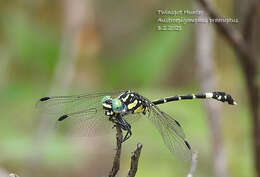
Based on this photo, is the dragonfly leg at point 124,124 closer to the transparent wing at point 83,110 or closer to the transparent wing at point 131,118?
the transparent wing at point 131,118

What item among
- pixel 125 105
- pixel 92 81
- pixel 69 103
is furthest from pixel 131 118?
pixel 92 81

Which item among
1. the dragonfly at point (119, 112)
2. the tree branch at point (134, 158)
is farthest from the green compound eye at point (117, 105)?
the tree branch at point (134, 158)

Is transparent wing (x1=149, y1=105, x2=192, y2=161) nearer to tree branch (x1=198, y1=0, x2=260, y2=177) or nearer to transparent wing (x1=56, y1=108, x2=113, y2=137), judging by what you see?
transparent wing (x1=56, y1=108, x2=113, y2=137)

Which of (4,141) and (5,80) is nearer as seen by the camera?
(4,141)

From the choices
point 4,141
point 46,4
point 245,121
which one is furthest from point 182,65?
point 4,141

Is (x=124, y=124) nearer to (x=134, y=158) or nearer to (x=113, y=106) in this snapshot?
(x=113, y=106)

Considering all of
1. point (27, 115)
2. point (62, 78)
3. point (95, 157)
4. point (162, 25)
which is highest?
point (162, 25)

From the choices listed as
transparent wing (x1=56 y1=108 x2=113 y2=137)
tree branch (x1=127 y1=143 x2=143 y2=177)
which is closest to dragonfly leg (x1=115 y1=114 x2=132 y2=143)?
transparent wing (x1=56 y1=108 x2=113 y2=137)

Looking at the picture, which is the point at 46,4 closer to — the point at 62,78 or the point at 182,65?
the point at 62,78
